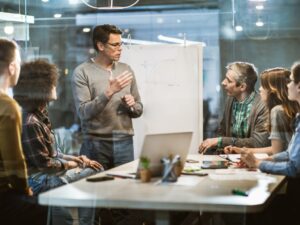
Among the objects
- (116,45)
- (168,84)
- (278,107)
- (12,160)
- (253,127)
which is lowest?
(12,160)

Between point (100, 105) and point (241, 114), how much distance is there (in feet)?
2.77

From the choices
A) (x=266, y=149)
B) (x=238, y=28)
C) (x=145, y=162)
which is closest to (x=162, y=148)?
(x=145, y=162)

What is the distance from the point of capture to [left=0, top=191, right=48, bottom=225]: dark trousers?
297 centimetres

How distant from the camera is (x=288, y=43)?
2.86 metres

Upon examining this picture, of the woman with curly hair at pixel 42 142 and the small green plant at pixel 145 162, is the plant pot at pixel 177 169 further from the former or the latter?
A: the woman with curly hair at pixel 42 142

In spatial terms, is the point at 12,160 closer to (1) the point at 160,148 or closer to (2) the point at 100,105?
(2) the point at 100,105

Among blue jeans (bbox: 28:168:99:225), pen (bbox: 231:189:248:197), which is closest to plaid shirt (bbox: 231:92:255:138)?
pen (bbox: 231:189:248:197)

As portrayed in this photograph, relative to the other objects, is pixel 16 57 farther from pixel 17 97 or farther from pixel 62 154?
pixel 62 154

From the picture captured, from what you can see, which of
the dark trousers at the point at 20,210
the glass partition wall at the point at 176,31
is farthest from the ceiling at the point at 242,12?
the dark trousers at the point at 20,210

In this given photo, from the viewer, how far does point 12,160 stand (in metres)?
3.10

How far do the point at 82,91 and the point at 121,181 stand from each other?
2.43 ft

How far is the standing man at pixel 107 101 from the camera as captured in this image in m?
3.04

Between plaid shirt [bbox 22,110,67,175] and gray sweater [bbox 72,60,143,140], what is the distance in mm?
236

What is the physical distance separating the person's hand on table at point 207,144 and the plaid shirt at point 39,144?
85 cm
